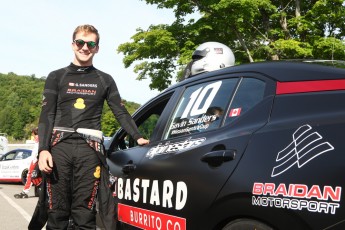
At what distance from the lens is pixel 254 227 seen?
7.57 feet

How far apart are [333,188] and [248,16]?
52.9ft

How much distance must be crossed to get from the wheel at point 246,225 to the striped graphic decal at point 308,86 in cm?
71

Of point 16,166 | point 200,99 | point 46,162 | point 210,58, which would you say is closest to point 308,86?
point 200,99

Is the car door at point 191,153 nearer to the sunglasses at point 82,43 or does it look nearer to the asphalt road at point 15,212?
the sunglasses at point 82,43

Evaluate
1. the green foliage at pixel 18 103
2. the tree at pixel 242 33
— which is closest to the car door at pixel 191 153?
the tree at pixel 242 33

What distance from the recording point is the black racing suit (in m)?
3.01

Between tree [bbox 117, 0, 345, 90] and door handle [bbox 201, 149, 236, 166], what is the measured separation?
14828mm

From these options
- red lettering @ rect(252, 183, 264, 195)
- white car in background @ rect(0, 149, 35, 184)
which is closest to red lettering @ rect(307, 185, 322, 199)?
red lettering @ rect(252, 183, 264, 195)

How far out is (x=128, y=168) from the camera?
3588 millimetres

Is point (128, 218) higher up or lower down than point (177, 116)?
lower down

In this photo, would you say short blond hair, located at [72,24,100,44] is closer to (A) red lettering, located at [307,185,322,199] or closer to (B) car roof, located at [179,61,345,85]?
(B) car roof, located at [179,61,345,85]

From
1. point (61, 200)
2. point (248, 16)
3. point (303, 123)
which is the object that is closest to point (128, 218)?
point (61, 200)

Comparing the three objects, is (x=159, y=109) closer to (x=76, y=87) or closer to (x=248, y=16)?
(x=76, y=87)

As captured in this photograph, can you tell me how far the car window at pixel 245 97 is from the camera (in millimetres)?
2662
